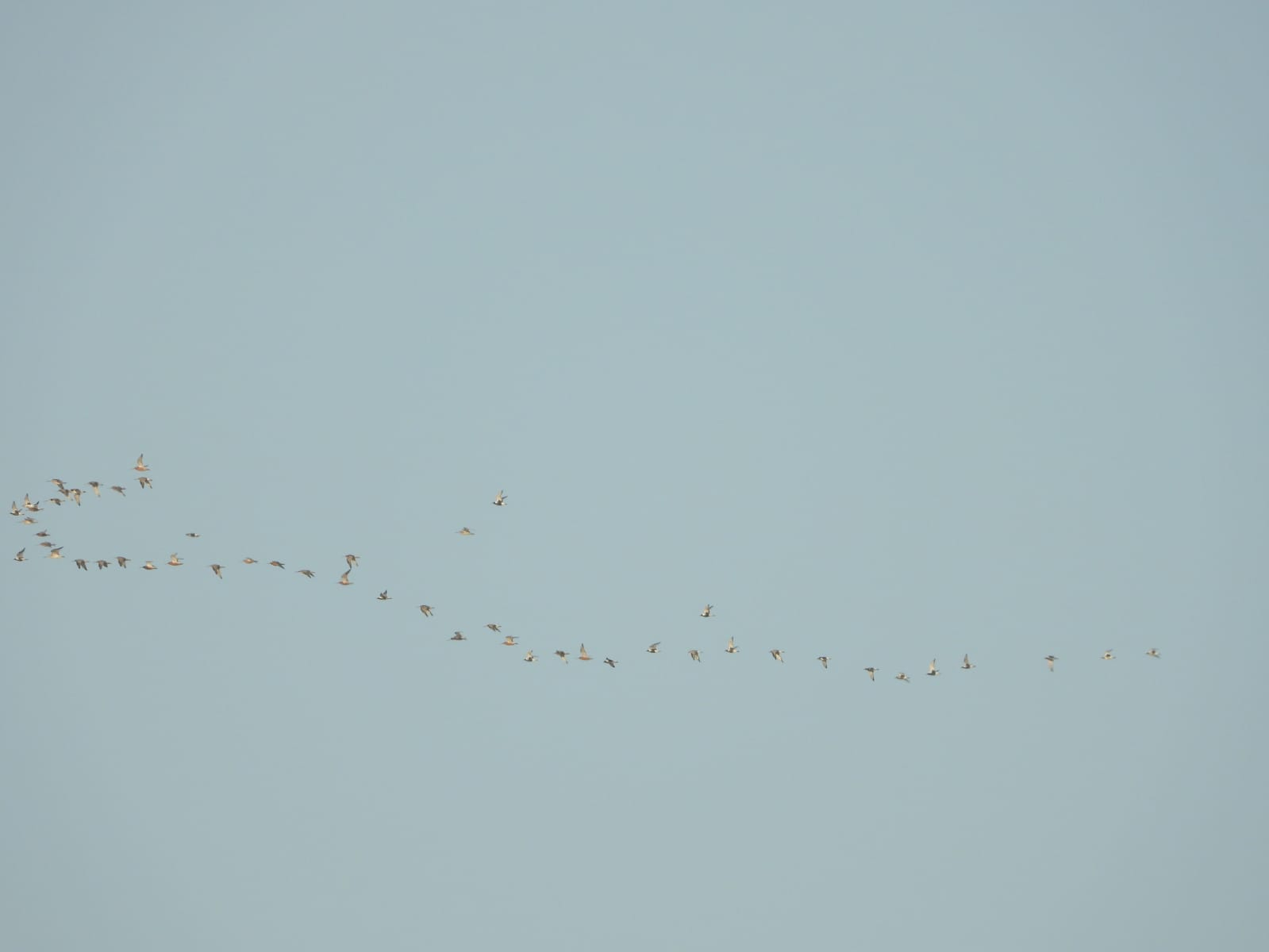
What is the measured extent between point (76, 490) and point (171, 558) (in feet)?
42.1

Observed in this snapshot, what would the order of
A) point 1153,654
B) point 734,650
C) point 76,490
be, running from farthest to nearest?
point 1153,654
point 734,650
point 76,490

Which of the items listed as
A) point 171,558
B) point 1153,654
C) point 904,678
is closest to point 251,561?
point 171,558

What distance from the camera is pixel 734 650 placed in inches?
7037

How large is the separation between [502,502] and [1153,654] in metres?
43.8

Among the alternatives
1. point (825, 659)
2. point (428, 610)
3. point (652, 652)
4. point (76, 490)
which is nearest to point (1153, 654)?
point (825, 659)

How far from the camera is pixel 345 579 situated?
16950cm

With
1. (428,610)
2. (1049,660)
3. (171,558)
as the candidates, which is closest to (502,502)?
(428,610)

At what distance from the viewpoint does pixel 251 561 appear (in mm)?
180500

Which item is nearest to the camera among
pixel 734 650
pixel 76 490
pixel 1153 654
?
pixel 76 490

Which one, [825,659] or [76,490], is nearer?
[76,490]

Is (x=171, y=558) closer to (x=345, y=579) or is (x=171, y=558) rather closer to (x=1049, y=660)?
(x=345, y=579)

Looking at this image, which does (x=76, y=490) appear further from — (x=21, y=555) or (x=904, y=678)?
(x=904, y=678)

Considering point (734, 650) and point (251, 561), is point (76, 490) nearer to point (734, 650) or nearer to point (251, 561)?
point (251, 561)

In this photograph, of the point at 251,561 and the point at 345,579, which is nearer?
the point at 345,579
